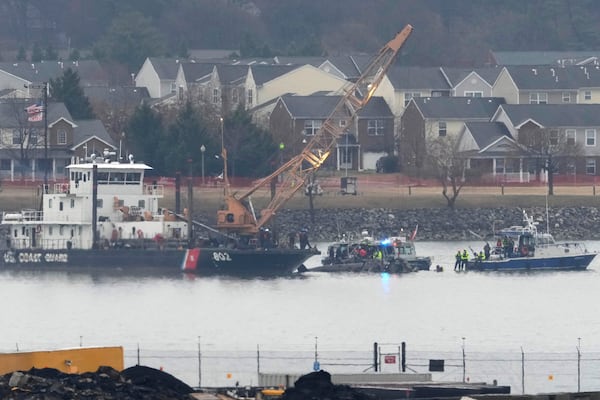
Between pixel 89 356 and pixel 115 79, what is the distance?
363 feet

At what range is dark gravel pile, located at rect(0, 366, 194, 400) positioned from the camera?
134 feet

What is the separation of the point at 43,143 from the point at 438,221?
2169cm

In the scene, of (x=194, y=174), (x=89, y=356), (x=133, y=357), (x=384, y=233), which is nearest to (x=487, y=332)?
(x=133, y=357)

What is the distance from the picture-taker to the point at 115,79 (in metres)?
156

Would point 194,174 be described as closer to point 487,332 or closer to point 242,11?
point 487,332

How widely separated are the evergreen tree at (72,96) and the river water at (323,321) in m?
33.7

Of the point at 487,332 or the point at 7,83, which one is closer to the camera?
the point at 487,332

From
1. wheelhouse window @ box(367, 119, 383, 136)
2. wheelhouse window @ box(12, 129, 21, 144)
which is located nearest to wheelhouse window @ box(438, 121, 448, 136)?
wheelhouse window @ box(367, 119, 383, 136)

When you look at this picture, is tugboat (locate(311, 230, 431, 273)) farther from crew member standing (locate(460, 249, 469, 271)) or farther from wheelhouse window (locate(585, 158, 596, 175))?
wheelhouse window (locate(585, 158, 596, 175))

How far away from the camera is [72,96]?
123500 mm

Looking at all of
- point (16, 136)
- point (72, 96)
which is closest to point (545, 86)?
point (72, 96)

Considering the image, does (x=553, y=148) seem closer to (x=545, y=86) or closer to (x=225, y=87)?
(x=545, y=86)

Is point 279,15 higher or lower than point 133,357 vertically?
higher

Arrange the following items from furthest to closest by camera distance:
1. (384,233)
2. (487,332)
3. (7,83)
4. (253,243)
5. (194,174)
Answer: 1. (7,83)
2. (194,174)
3. (384,233)
4. (253,243)
5. (487,332)
